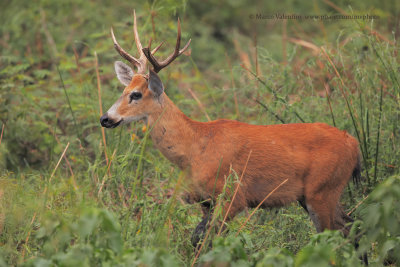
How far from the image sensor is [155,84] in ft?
17.9

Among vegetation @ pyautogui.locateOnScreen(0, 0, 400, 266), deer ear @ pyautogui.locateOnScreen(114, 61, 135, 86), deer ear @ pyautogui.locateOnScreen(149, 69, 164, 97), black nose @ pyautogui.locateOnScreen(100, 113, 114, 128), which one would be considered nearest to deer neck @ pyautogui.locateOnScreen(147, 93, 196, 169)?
deer ear @ pyautogui.locateOnScreen(149, 69, 164, 97)

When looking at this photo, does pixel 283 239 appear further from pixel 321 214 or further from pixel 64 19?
pixel 64 19

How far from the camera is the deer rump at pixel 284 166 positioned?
5.26 meters

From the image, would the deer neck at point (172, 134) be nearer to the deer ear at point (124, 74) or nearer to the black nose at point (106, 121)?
the black nose at point (106, 121)

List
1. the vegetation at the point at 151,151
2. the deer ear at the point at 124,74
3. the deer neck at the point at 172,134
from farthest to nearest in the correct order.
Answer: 1. the deer ear at the point at 124,74
2. the deer neck at the point at 172,134
3. the vegetation at the point at 151,151

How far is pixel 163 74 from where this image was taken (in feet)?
25.3

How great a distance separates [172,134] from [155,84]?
0.48 metres

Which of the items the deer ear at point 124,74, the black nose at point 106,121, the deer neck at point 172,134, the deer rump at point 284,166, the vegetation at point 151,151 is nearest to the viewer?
the vegetation at point 151,151

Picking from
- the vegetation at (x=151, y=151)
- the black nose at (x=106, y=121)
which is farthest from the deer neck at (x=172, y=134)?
the black nose at (x=106, y=121)

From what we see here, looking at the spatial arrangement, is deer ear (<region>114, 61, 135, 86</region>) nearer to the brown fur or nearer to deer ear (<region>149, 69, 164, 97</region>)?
the brown fur

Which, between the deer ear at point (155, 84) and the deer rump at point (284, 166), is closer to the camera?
the deer rump at point (284, 166)

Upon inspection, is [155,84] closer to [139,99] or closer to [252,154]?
[139,99]

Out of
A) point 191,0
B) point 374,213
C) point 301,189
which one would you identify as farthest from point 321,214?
point 191,0

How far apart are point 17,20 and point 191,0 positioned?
4.19 m
